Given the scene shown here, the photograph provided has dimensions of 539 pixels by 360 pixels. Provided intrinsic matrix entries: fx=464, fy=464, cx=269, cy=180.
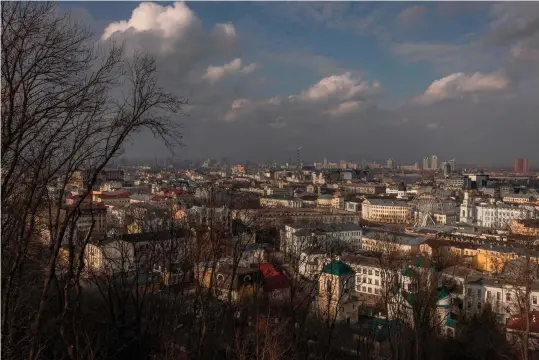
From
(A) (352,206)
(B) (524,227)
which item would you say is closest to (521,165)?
(A) (352,206)

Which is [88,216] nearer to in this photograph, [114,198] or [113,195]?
[114,198]

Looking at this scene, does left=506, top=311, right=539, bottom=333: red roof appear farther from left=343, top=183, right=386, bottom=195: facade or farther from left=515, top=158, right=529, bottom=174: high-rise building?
left=515, top=158, right=529, bottom=174: high-rise building

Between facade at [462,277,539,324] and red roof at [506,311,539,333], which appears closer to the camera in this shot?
red roof at [506,311,539,333]

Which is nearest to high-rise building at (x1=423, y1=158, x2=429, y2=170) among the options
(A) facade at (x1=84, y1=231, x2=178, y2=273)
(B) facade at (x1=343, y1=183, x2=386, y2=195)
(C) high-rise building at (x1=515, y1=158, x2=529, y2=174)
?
(C) high-rise building at (x1=515, y1=158, x2=529, y2=174)

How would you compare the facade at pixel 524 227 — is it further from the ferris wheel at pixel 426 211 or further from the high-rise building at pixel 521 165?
the high-rise building at pixel 521 165

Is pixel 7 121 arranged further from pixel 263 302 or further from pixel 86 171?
pixel 263 302

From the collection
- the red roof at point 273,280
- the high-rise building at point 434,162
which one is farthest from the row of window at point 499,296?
the high-rise building at point 434,162
